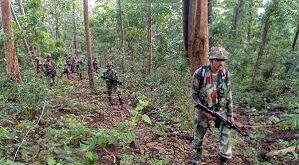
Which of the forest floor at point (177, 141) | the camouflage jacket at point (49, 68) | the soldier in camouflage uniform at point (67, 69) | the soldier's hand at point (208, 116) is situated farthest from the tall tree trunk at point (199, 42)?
the soldier in camouflage uniform at point (67, 69)

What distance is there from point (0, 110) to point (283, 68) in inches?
544

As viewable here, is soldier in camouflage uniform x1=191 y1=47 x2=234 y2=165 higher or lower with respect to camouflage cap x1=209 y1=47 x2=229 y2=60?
lower

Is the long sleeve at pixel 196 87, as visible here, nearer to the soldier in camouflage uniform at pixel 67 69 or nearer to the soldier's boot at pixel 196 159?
the soldier's boot at pixel 196 159

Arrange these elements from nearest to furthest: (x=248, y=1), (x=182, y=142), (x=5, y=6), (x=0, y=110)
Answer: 1. (x=182, y=142)
2. (x=0, y=110)
3. (x=5, y=6)
4. (x=248, y=1)

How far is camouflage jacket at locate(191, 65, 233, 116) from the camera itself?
5.42 m

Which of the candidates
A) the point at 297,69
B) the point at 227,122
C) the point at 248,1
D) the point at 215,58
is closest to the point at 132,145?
the point at 227,122

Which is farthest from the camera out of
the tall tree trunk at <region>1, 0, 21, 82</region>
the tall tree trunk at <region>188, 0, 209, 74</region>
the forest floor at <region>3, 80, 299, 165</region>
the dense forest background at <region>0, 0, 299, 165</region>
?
the tall tree trunk at <region>1, 0, 21, 82</region>

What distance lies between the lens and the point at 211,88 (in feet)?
17.9

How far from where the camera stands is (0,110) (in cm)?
902

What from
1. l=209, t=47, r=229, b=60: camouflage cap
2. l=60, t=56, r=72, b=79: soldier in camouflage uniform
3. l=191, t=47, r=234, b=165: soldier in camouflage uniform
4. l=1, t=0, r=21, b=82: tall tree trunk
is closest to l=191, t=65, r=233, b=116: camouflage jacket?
l=191, t=47, r=234, b=165: soldier in camouflage uniform

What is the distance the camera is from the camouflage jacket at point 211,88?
213 inches

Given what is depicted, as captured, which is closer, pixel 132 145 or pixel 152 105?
pixel 132 145

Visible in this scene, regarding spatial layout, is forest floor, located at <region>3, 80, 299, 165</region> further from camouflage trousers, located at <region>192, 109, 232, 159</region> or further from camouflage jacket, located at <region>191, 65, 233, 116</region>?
camouflage jacket, located at <region>191, 65, 233, 116</region>

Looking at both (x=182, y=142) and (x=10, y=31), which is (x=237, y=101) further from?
(x=10, y=31)
